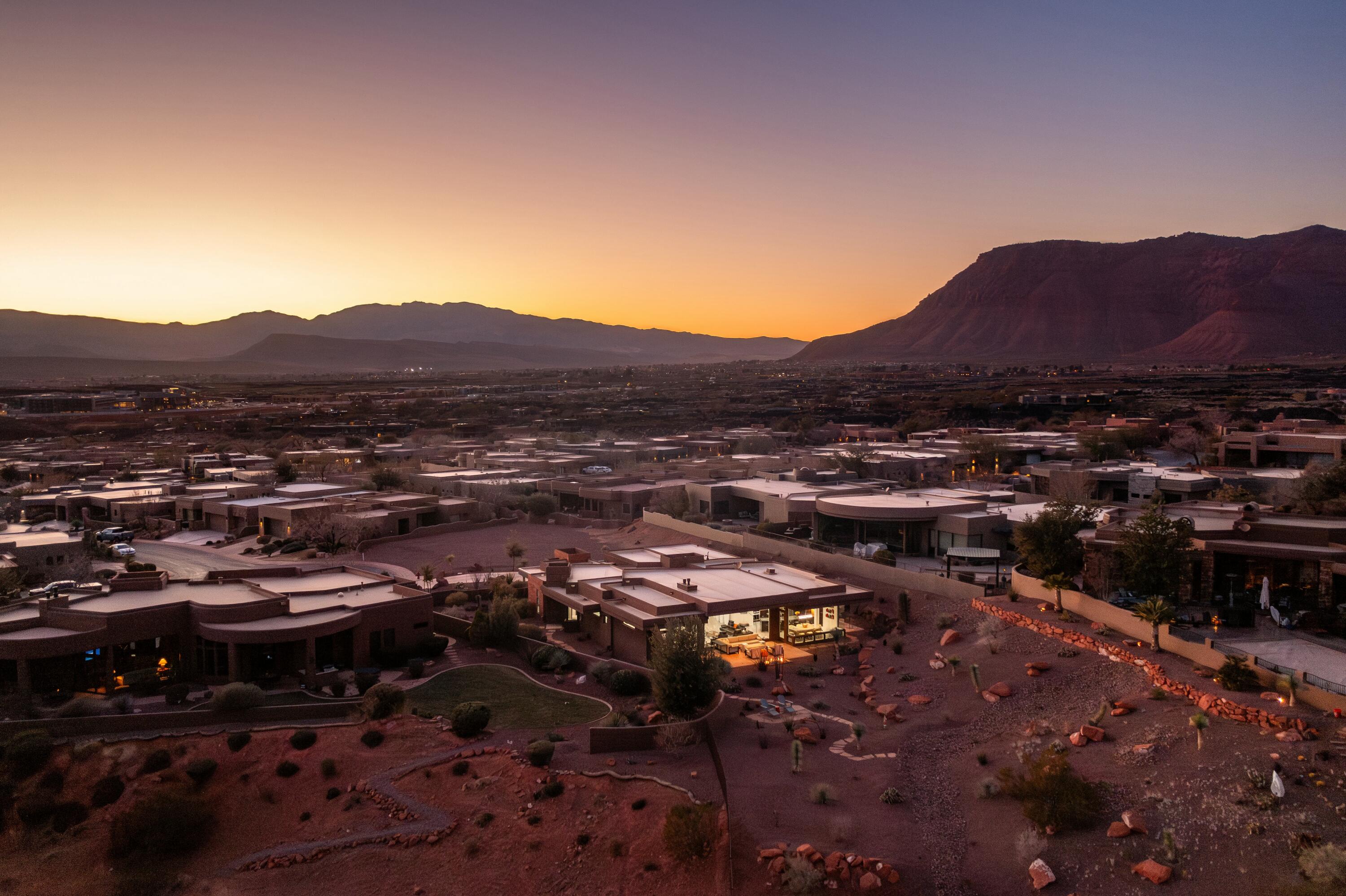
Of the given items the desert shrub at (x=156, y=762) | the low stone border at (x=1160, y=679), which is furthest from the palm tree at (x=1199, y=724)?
the desert shrub at (x=156, y=762)

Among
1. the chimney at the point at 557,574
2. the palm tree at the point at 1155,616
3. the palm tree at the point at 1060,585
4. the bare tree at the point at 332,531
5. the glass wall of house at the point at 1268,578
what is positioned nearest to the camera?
the palm tree at the point at 1155,616

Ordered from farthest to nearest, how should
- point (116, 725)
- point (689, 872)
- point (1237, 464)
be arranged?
point (1237, 464)
point (116, 725)
point (689, 872)

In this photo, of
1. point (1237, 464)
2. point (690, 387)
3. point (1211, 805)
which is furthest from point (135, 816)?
point (690, 387)

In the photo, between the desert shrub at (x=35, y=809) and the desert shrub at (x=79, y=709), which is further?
the desert shrub at (x=79, y=709)

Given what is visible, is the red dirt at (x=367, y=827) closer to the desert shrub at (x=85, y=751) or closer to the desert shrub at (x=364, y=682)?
the desert shrub at (x=85, y=751)

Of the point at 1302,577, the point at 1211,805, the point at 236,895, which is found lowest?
the point at 236,895

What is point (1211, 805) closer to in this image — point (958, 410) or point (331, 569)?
point (331, 569)
